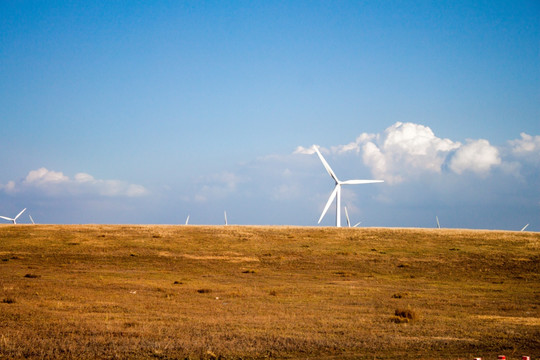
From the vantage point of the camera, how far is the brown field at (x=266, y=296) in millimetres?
17734

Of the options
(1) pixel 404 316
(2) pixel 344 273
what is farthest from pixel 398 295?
(2) pixel 344 273

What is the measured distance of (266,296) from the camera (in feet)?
98.7

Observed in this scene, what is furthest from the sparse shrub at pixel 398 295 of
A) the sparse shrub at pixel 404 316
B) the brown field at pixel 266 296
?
the sparse shrub at pixel 404 316

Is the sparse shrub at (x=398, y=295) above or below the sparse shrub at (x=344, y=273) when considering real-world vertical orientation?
below

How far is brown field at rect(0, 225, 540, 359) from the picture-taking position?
17734 mm

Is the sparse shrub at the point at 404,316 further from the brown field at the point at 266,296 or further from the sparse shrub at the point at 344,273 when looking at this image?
the sparse shrub at the point at 344,273

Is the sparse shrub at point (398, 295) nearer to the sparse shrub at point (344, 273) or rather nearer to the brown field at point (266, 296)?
the brown field at point (266, 296)

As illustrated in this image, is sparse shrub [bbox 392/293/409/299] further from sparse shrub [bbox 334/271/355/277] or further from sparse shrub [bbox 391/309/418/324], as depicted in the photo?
sparse shrub [bbox 334/271/355/277]

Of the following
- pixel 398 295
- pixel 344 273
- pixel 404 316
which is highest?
pixel 344 273

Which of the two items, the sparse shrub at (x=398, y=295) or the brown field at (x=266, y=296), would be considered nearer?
the brown field at (x=266, y=296)

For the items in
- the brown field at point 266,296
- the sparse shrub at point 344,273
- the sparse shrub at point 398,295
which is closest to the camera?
the brown field at point 266,296

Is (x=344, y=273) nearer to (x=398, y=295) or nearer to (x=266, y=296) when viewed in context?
(x=398, y=295)

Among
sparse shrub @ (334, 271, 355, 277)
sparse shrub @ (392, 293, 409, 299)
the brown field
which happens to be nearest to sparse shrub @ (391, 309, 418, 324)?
the brown field

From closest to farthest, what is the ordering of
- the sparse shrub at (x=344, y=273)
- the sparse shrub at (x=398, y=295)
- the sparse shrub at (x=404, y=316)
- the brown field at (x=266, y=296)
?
1. the brown field at (x=266, y=296)
2. the sparse shrub at (x=404, y=316)
3. the sparse shrub at (x=398, y=295)
4. the sparse shrub at (x=344, y=273)
